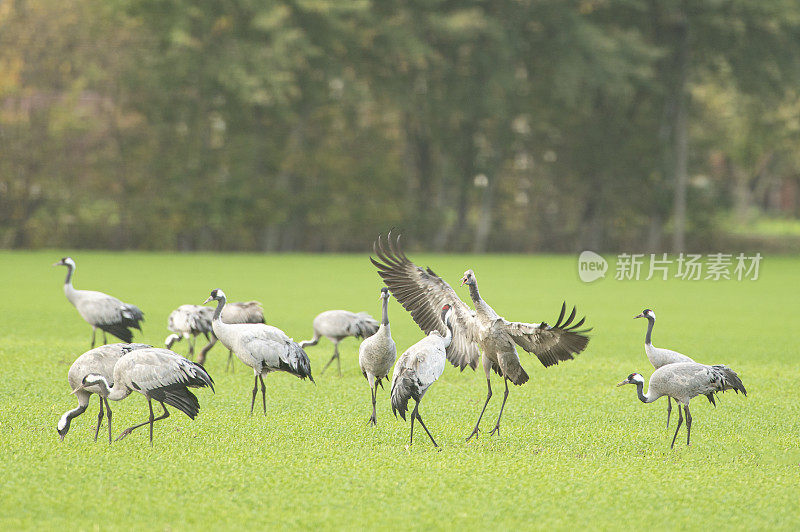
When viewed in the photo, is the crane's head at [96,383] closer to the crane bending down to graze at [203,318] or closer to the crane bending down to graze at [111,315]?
the crane bending down to graze at [203,318]

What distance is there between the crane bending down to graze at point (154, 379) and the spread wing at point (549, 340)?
2021 millimetres

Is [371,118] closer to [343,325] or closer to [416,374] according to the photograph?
[343,325]

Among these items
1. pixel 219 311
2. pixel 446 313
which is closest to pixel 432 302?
pixel 446 313

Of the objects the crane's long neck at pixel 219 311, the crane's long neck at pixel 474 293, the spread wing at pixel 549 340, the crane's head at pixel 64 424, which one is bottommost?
the crane's head at pixel 64 424

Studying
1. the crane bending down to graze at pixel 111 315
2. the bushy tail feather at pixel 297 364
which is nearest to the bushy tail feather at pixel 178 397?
the bushy tail feather at pixel 297 364

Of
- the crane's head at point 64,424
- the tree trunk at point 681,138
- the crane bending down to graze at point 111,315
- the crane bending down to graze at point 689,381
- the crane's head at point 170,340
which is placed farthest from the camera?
the tree trunk at point 681,138

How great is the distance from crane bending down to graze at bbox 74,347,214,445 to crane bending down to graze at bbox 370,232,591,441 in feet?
5.16

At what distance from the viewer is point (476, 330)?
21.5 feet

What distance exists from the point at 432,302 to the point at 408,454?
135 centimetres

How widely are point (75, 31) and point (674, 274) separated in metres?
17.7

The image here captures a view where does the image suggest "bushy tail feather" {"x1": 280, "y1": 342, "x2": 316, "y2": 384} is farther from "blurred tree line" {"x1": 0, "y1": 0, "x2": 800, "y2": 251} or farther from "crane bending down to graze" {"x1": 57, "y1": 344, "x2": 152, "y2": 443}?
"blurred tree line" {"x1": 0, "y1": 0, "x2": 800, "y2": 251}

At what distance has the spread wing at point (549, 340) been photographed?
5.77 m

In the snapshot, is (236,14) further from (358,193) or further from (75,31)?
(358,193)

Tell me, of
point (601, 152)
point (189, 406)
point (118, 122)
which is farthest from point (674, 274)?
point (189, 406)
